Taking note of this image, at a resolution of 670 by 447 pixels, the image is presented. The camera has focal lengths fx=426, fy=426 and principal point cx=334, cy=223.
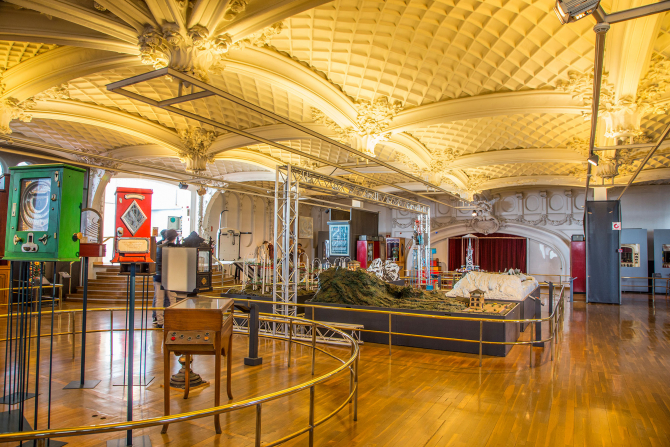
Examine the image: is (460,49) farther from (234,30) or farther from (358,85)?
(234,30)

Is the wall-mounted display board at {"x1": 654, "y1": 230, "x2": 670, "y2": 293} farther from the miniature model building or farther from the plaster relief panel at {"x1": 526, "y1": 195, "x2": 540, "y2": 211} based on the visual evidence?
the miniature model building

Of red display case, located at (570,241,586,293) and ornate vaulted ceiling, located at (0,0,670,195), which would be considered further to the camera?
red display case, located at (570,241,586,293)

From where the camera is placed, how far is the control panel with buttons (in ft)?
12.9

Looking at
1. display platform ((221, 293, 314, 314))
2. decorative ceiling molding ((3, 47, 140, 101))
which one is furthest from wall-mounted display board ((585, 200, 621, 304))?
decorative ceiling molding ((3, 47, 140, 101))

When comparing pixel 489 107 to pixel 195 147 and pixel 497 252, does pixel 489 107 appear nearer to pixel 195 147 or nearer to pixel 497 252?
pixel 195 147

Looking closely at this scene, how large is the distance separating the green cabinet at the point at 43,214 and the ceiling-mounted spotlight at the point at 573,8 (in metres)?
4.20

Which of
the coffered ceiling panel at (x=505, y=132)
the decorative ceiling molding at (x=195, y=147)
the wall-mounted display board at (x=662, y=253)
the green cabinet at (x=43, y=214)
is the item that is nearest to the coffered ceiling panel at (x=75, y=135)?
the decorative ceiling molding at (x=195, y=147)

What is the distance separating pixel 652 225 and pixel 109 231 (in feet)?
79.9

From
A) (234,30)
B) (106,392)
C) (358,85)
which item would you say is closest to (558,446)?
(106,392)

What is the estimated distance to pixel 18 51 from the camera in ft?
23.9

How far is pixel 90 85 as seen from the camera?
9.18m

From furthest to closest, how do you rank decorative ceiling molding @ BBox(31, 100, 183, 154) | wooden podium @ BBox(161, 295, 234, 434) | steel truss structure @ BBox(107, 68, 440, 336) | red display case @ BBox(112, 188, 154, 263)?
decorative ceiling molding @ BBox(31, 100, 183, 154), steel truss structure @ BBox(107, 68, 440, 336), wooden podium @ BBox(161, 295, 234, 434), red display case @ BBox(112, 188, 154, 263)

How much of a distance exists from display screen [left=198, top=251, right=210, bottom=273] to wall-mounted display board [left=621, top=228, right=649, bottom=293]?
61.1 ft

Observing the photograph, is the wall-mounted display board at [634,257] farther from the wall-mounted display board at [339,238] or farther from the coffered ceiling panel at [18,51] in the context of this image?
the coffered ceiling panel at [18,51]
